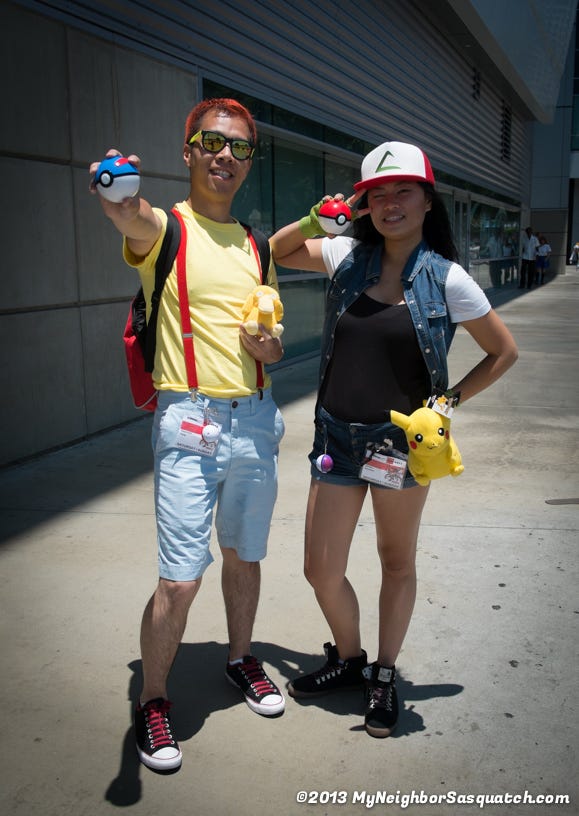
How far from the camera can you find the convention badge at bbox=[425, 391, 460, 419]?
2510 mm

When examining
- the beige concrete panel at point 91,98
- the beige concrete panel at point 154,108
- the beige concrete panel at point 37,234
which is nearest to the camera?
the beige concrete panel at point 37,234

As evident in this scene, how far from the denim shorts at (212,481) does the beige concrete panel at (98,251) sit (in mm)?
3933

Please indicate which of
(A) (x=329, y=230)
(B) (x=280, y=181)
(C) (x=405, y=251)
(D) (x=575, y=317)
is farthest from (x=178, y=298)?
(D) (x=575, y=317)

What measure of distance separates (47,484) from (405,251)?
3375 mm

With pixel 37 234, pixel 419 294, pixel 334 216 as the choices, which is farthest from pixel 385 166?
pixel 37 234

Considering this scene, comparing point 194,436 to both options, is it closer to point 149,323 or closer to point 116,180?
point 149,323

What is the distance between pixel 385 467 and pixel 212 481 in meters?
0.56

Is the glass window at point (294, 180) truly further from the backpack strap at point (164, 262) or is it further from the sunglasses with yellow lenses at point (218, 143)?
the backpack strap at point (164, 262)

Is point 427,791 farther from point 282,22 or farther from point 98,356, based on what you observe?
point 282,22

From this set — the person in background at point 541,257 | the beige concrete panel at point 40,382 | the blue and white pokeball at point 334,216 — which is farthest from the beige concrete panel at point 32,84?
the person in background at point 541,257

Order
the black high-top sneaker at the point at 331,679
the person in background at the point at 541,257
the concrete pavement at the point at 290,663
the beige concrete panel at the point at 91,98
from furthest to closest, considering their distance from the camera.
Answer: the person in background at the point at 541,257, the beige concrete panel at the point at 91,98, the black high-top sneaker at the point at 331,679, the concrete pavement at the point at 290,663

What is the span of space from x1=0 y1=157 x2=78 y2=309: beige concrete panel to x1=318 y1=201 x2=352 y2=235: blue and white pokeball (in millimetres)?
3443

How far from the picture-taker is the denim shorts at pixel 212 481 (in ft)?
8.34

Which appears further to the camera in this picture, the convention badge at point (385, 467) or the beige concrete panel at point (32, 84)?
the beige concrete panel at point (32, 84)
